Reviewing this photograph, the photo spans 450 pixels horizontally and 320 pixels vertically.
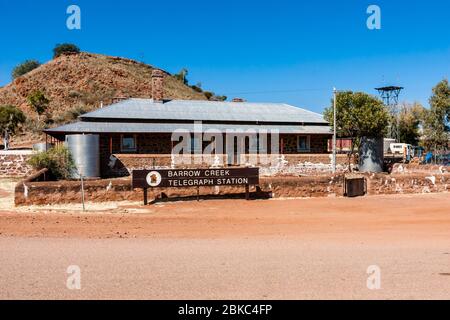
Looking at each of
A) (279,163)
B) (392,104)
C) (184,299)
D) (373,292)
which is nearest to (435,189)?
(279,163)

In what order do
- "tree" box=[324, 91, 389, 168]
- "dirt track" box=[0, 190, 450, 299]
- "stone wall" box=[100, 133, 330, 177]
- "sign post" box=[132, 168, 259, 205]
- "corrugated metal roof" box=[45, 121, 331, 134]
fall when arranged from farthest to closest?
"tree" box=[324, 91, 389, 168] → "corrugated metal roof" box=[45, 121, 331, 134] → "stone wall" box=[100, 133, 330, 177] → "sign post" box=[132, 168, 259, 205] → "dirt track" box=[0, 190, 450, 299]

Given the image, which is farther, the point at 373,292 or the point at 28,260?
the point at 28,260

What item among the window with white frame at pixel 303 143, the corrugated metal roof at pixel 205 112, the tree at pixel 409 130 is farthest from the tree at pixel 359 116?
the tree at pixel 409 130

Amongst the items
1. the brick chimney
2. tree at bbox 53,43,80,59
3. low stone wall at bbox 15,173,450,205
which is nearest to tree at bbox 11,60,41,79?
tree at bbox 53,43,80,59

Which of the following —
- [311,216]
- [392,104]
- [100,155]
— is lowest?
[311,216]

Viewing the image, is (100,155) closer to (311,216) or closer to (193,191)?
(193,191)

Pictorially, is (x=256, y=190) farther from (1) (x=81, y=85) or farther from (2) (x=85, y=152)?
(1) (x=81, y=85)

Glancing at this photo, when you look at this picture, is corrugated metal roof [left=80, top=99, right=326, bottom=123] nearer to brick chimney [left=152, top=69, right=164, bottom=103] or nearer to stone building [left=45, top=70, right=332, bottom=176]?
stone building [left=45, top=70, right=332, bottom=176]

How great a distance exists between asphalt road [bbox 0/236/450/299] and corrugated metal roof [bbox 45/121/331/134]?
1784 centimetres

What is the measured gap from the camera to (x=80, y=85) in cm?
7756

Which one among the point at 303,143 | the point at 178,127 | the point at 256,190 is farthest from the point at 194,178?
the point at 303,143

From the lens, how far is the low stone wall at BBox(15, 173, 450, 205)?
1602 centimetres

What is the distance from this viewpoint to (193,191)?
59.1ft

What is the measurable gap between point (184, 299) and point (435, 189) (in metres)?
17.3
